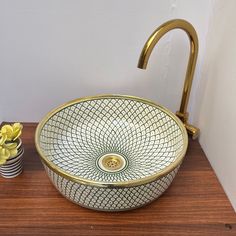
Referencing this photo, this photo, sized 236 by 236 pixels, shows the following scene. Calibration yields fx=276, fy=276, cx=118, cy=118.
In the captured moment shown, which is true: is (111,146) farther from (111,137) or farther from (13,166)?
(13,166)

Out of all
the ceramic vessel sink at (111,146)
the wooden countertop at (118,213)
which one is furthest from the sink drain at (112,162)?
the wooden countertop at (118,213)

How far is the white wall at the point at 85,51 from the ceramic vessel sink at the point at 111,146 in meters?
0.09

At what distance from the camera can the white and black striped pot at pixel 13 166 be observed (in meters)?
0.61

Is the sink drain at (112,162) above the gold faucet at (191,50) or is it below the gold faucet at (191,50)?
below

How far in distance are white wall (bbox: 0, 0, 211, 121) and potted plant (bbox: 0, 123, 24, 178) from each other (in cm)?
20

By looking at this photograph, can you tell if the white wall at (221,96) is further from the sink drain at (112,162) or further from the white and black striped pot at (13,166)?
the white and black striped pot at (13,166)

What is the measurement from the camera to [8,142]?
0.61 m

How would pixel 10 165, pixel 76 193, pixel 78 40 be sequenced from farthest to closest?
1. pixel 78 40
2. pixel 10 165
3. pixel 76 193

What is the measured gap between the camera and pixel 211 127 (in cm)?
68

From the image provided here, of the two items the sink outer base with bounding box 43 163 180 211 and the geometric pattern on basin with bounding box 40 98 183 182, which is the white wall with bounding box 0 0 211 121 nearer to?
the geometric pattern on basin with bounding box 40 98 183 182

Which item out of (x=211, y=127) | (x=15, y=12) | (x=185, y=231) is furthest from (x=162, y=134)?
(x=15, y=12)

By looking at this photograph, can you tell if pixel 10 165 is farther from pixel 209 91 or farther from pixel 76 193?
pixel 209 91

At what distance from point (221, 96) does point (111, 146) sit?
29 cm

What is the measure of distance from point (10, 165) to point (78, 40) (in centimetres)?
35
